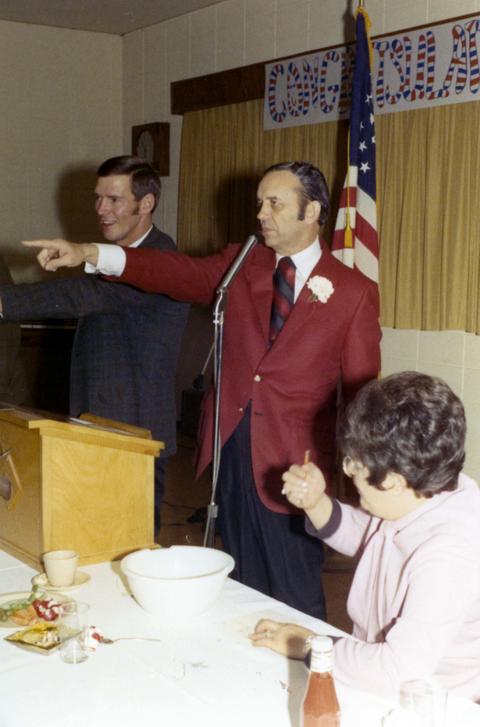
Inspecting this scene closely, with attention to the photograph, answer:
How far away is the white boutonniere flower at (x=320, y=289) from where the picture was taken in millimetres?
2717

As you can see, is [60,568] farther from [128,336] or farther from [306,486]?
[128,336]

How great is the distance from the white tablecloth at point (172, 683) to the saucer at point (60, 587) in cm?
13

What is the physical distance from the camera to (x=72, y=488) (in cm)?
215

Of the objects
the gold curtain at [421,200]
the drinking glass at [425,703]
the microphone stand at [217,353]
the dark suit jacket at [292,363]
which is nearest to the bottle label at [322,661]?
the drinking glass at [425,703]

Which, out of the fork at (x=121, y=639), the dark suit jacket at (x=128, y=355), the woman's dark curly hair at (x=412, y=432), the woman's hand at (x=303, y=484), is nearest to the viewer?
the woman's dark curly hair at (x=412, y=432)

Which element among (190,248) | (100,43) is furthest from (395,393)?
(100,43)

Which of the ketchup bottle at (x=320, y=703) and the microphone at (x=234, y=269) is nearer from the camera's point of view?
the ketchup bottle at (x=320, y=703)

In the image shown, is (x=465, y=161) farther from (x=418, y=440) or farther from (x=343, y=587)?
(x=418, y=440)

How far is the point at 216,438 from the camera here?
2.45 metres

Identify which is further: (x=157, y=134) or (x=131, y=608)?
(x=157, y=134)

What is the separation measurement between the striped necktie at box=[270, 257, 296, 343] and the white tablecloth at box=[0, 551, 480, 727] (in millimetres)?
1090

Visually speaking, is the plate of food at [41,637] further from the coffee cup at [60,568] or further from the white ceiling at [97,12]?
the white ceiling at [97,12]

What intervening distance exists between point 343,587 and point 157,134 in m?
3.99

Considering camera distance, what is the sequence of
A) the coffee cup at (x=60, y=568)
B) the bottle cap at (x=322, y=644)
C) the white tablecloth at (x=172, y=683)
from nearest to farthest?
1. the bottle cap at (x=322, y=644)
2. the white tablecloth at (x=172, y=683)
3. the coffee cup at (x=60, y=568)
